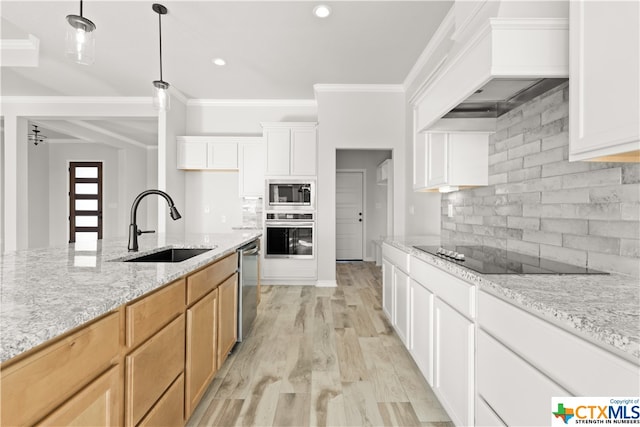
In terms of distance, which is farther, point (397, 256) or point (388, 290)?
point (388, 290)

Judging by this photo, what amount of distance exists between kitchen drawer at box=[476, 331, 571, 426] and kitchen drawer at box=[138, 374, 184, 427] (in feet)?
4.19

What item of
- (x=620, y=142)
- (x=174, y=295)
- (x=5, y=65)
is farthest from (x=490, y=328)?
(x=5, y=65)

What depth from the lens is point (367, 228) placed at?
719 cm

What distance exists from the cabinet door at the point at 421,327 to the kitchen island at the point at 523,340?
0.05 feet

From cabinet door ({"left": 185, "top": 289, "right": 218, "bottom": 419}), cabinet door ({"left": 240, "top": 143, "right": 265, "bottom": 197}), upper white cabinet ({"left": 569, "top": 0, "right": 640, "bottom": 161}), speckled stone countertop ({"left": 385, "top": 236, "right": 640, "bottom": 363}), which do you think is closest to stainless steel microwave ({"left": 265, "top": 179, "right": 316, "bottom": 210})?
cabinet door ({"left": 240, "top": 143, "right": 265, "bottom": 197})

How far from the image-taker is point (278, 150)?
4.75 m

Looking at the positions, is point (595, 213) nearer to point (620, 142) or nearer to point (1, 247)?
point (620, 142)

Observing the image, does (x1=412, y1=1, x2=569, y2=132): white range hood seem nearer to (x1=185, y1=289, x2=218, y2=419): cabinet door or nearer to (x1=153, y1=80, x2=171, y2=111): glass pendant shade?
(x1=185, y1=289, x2=218, y2=419): cabinet door

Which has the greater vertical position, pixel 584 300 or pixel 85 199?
pixel 85 199

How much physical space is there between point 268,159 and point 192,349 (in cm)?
351

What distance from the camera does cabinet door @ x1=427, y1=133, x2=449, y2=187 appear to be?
2.42 metres

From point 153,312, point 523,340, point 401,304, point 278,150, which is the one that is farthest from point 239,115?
point 523,340

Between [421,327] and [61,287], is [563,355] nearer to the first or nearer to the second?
[421,327]

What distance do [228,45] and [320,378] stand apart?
345 centimetres
